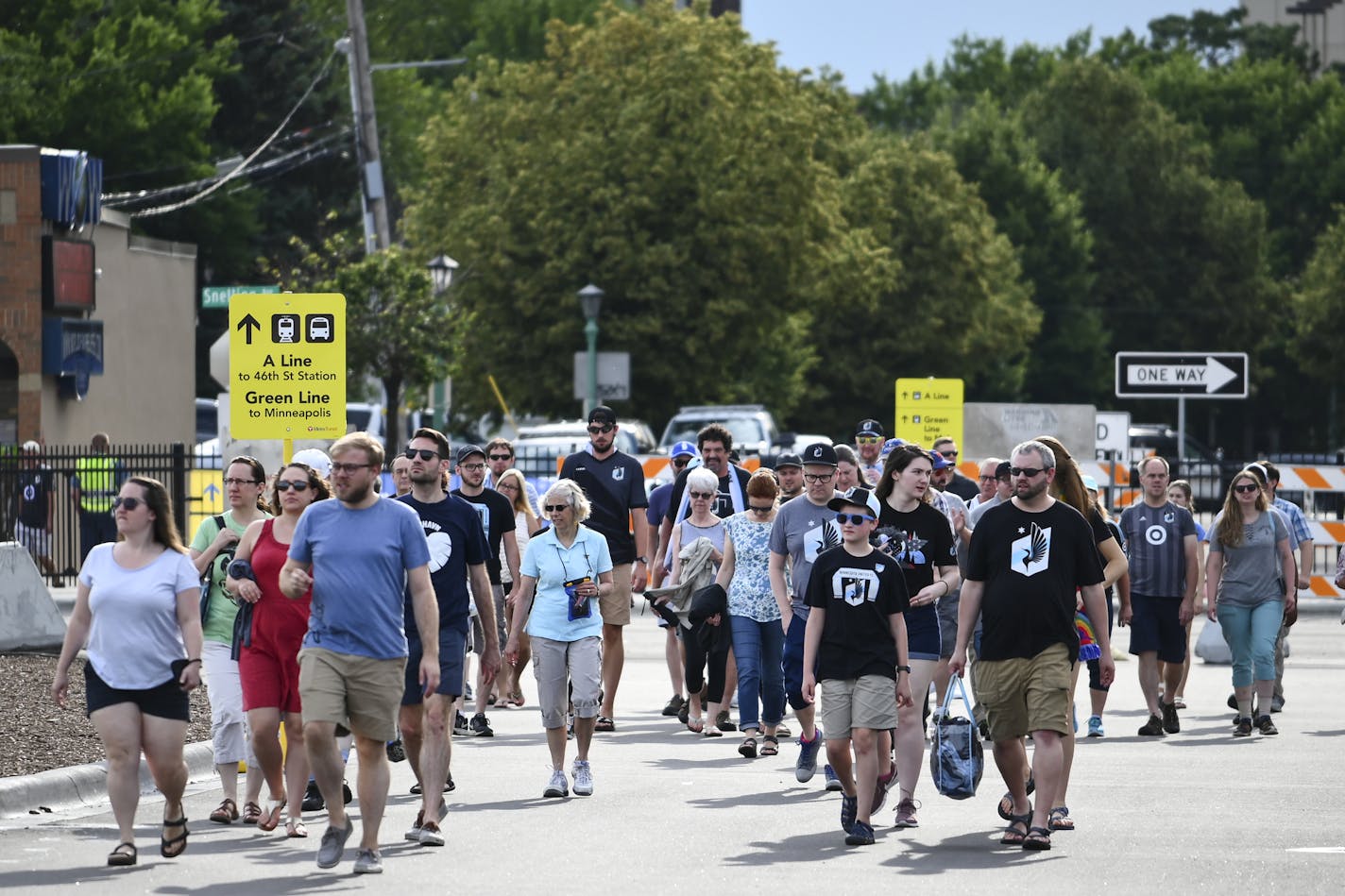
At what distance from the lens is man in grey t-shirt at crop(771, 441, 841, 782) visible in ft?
39.3

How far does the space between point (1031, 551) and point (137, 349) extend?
26.5 meters

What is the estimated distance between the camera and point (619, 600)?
15453 mm

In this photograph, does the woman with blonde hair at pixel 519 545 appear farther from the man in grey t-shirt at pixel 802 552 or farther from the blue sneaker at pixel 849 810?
the blue sneaker at pixel 849 810

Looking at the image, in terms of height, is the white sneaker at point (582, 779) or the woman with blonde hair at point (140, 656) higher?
the woman with blonde hair at point (140, 656)

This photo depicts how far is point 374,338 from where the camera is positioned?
32.1 m

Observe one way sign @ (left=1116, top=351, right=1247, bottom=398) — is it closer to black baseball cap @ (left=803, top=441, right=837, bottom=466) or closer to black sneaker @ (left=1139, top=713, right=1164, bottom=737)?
black sneaker @ (left=1139, top=713, right=1164, bottom=737)

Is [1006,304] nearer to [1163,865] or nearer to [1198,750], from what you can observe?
[1198,750]

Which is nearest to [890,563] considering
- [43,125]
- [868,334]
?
[43,125]

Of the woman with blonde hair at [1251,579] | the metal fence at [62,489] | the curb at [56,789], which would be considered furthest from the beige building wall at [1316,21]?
the curb at [56,789]

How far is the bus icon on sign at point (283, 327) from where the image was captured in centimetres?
1495

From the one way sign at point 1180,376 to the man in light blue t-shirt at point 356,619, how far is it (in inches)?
654

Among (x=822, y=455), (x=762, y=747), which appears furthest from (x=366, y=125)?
(x=822, y=455)

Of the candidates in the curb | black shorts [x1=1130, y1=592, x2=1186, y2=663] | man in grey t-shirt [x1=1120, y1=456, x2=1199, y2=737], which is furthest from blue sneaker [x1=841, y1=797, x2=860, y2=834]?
black shorts [x1=1130, y1=592, x2=1186, y2=663]

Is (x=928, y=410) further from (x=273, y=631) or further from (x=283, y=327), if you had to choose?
(x=273, y=631)
